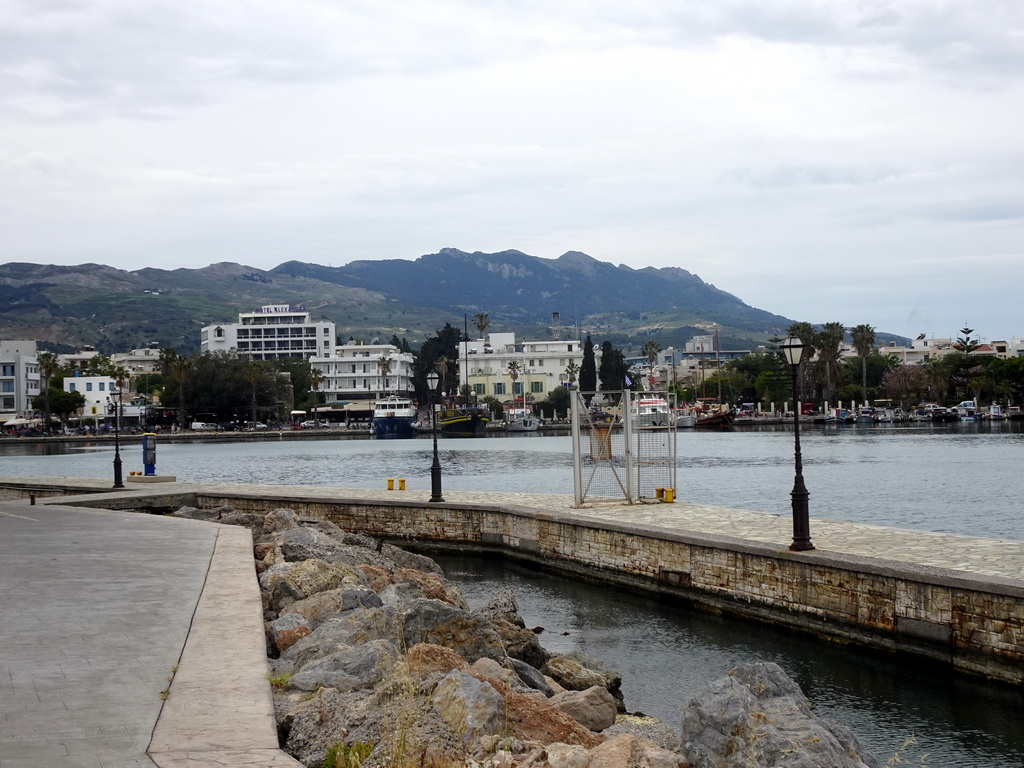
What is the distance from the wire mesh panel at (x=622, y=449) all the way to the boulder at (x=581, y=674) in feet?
32.6

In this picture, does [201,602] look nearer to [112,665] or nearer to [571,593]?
Answer: [112,665]

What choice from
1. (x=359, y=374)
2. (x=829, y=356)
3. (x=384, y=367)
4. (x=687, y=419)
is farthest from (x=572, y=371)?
(x=829, y=356)

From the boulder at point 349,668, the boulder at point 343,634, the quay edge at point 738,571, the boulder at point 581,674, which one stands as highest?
the boulder at point 349,668

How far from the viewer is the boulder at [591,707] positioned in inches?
393

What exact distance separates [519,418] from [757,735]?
14209 centimetres

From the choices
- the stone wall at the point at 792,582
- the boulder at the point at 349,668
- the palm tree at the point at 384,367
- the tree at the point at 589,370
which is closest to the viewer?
the boulder at the point at 349,668

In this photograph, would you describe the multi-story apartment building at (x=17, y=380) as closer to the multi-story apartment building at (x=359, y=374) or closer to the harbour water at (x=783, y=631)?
the multi-story apartment building at (x=359, y=374)

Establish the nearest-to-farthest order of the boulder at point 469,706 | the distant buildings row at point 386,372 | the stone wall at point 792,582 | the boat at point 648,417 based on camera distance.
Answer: the boulder at point 469,706
the stone wall at point 792,582
the boat at point 648,417
the distant buildings row at point 386,372

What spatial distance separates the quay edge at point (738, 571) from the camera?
41.7 feet

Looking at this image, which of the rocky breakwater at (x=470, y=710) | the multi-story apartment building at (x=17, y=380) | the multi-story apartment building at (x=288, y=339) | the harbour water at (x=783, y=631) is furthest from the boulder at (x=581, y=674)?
the multi-story apartment building at (x=288, y=339)

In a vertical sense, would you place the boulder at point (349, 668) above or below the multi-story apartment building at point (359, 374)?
below

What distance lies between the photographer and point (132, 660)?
9430 millimetres

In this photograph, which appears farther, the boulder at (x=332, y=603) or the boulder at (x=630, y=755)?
the boulder at (x=332, y=603)

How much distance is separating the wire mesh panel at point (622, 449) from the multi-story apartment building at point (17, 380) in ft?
474
